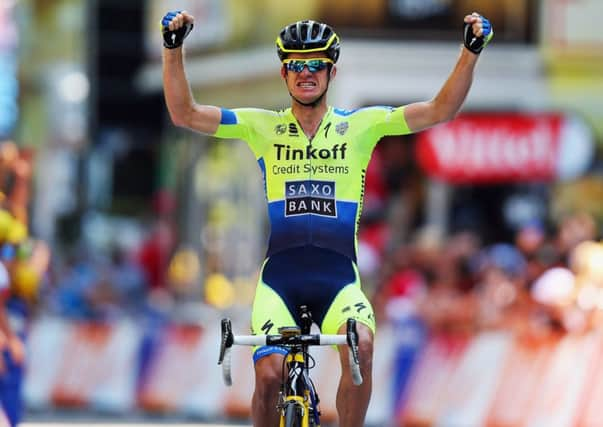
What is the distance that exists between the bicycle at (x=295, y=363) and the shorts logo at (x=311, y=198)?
72cm

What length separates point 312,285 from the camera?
9.23 m

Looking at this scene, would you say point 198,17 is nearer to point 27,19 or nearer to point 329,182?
point 27,19

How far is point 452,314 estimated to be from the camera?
17.9 metres

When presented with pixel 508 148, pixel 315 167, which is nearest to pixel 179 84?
pixel 315 167

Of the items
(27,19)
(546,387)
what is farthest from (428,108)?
(27,19)

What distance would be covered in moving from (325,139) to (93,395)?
41.8 feet

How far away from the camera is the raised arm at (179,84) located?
30.2 ft

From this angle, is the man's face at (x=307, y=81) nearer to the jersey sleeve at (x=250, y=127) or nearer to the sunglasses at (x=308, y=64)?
the sunglasses at (x=308, y=64)

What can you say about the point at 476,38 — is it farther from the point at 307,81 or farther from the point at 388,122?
the point at 307,81

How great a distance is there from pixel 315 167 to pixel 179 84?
788 mm

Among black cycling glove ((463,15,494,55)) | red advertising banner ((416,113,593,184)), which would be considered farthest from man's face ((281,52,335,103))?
red advertising banner ((416,113,593,184))

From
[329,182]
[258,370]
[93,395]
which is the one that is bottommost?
[93,395]

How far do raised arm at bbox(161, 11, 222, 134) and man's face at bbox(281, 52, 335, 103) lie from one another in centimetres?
41

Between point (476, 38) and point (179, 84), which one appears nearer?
point (476, 38)
